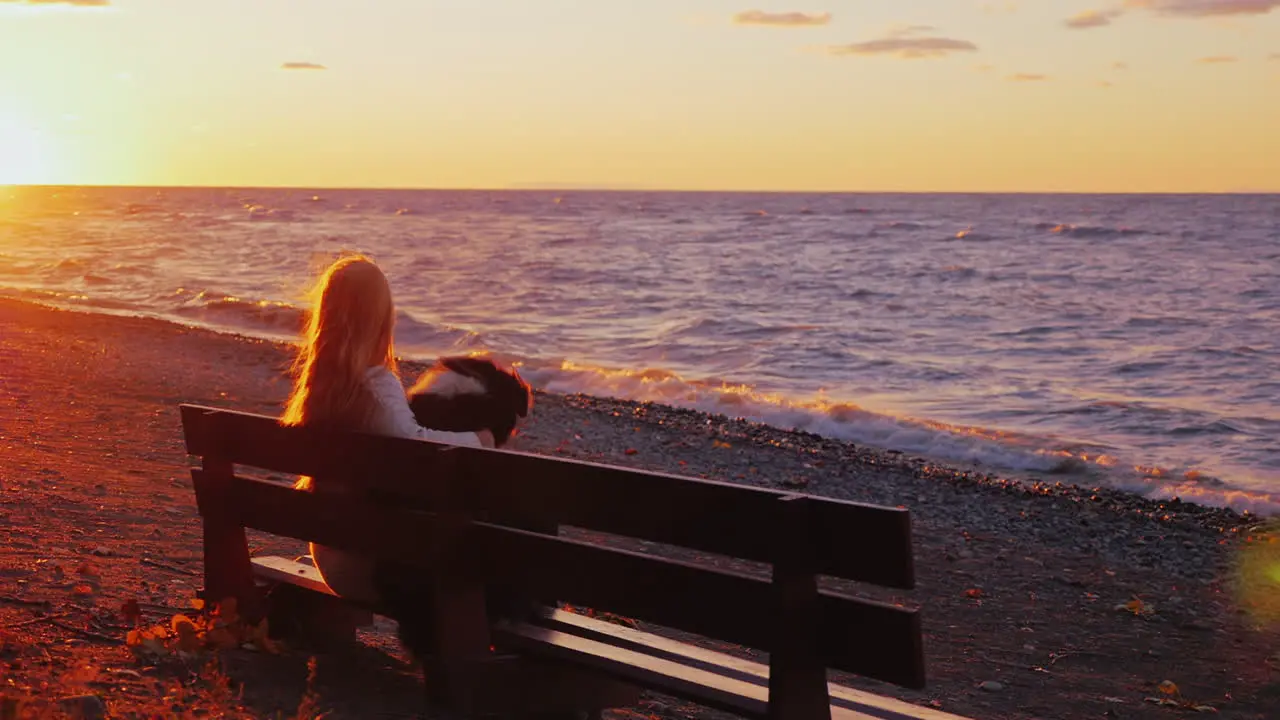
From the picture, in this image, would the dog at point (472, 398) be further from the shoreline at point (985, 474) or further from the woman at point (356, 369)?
the shoreline at point (985, 474)

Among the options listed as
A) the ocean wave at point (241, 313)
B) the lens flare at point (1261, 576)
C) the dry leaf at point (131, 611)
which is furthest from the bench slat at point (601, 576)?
the ocean wave at point (241, 313)

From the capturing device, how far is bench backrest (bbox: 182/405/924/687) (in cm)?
300

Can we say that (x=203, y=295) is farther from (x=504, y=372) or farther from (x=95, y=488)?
(x=504, y=372)

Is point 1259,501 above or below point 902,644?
below

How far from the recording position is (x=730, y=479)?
11172 mm

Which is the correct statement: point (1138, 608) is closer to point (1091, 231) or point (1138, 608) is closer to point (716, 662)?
point (716, 662)

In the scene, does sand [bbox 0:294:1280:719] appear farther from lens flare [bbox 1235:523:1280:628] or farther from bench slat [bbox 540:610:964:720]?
bench slat [bbox 540:610:964:720]

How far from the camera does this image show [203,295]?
29.2 meters

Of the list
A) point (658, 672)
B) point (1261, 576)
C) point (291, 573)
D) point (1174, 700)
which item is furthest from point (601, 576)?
point (1261, 576)

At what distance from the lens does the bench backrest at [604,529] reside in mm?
3004

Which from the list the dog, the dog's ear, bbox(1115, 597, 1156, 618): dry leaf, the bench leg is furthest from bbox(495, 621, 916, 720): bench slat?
bbox(1115, 597, 1156, 618): dry leaf

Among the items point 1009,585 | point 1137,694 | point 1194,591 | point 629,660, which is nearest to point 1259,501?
point 1194,591

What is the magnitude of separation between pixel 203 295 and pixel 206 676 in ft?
87.4

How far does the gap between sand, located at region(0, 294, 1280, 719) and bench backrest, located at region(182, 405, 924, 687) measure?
632mm
